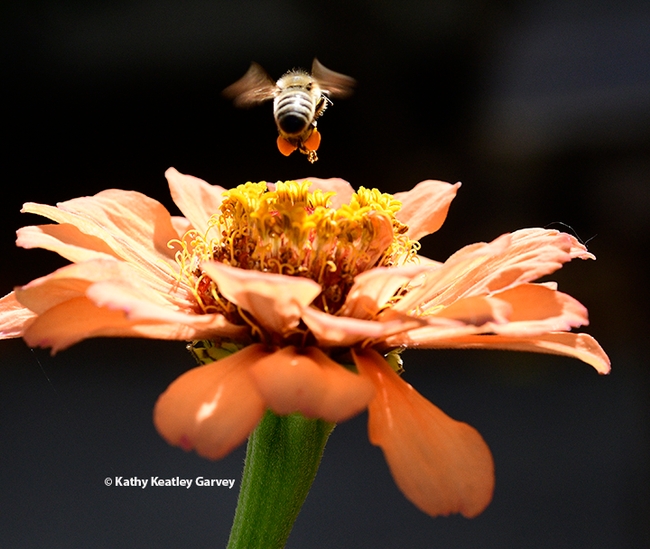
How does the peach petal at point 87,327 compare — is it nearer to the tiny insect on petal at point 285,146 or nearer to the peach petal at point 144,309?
the peach petal at point 144,309

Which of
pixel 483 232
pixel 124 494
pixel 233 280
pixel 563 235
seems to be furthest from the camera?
pixel 483 232

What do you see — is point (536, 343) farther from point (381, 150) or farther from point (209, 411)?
point (381, 150)

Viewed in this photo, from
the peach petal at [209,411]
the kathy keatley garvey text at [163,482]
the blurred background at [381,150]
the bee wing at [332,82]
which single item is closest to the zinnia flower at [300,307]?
the peach petal at [209,411]

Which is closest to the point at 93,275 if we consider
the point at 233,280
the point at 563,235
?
the point at 233,280

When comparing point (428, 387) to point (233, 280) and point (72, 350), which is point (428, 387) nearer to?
point (72, 350)

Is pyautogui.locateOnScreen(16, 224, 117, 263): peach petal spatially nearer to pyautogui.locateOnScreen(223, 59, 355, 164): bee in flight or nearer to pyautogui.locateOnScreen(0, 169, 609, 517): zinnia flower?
pyautogui.locateOnScreen(0, 169, 609, 517): zinnia flower

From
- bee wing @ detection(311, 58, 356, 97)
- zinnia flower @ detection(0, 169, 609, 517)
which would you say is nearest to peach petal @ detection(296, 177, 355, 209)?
zinnia flower @ detection(0, 169, 609, 517)

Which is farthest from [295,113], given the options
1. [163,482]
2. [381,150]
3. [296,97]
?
[381,150]
